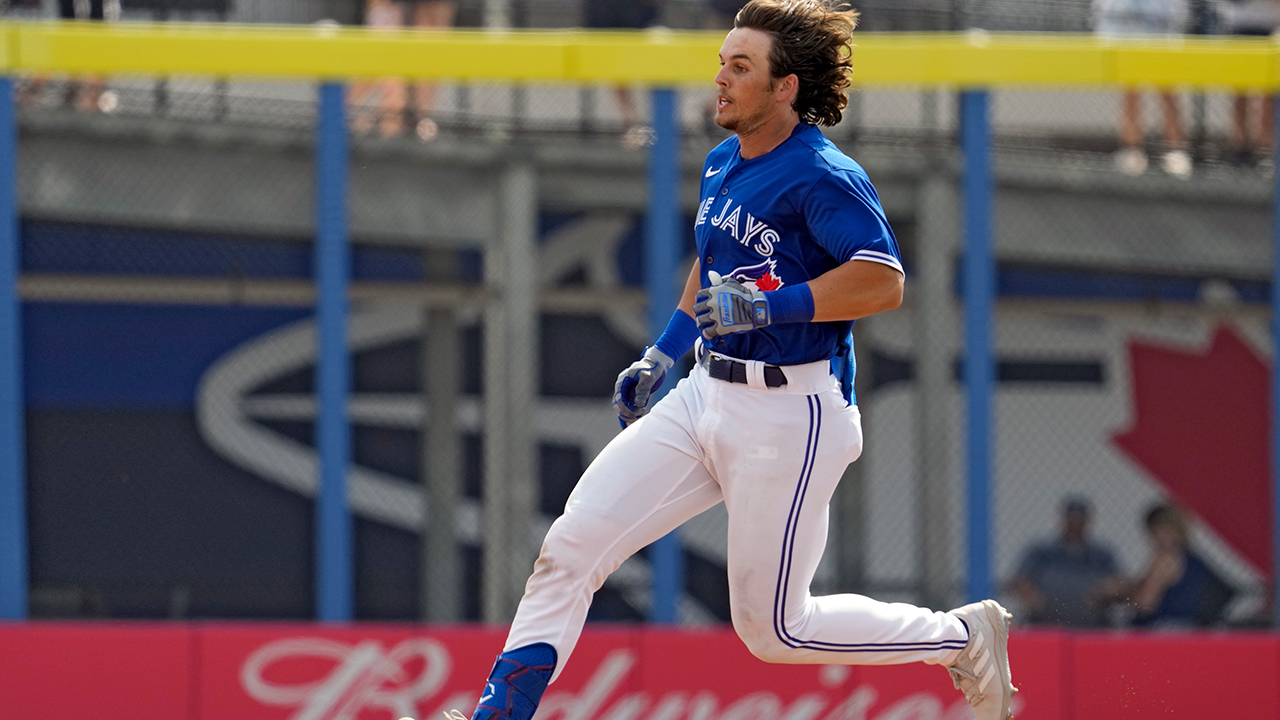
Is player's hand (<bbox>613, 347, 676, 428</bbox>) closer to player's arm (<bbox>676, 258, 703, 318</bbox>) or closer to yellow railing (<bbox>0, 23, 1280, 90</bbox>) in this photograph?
player's arm (<bbox>676, 258, 703, 318</bbox>)

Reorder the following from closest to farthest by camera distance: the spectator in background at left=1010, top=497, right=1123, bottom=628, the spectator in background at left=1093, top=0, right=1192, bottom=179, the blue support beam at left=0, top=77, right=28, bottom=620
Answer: the blue support beam at left=0, top=77, right=28, bottom=620, the spectator in background at left=1093, top=0, right=1192, bottom=179, the spectator in background at left=1010, top=497, right=1123, bottom=628

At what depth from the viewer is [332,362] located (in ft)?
23.0

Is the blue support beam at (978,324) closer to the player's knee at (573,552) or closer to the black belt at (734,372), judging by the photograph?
the black belt at (734,372)

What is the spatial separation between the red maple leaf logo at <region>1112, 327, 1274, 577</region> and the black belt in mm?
7080

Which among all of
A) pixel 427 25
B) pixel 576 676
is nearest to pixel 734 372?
pixel 576 676

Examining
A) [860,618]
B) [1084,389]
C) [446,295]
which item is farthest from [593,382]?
[860,618]

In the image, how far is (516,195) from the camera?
27.8ft

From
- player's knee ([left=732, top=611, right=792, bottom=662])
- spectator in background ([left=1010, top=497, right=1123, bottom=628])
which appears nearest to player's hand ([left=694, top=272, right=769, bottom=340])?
player's knee ([left=732, top=611, right=792, bottom=662])

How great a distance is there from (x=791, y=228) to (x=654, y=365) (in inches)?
21.8

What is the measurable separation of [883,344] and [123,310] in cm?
511

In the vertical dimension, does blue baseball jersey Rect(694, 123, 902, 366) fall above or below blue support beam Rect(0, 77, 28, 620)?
above

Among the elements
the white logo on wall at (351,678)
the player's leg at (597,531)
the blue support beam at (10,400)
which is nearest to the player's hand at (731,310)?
the player's leg at (597,531)

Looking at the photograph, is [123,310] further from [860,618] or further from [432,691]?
[860,618]

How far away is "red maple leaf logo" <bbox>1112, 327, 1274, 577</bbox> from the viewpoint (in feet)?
31.3
